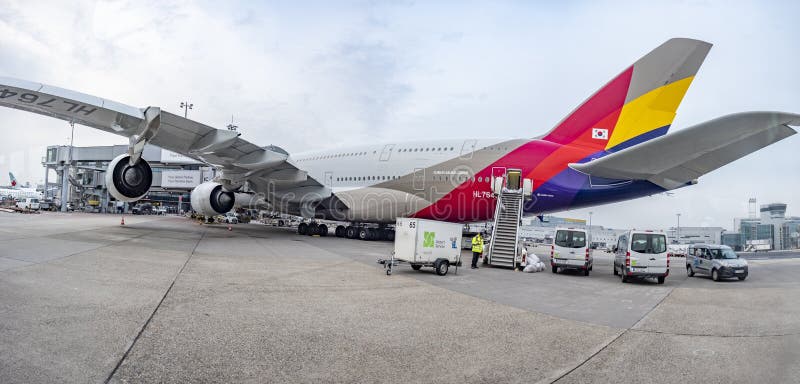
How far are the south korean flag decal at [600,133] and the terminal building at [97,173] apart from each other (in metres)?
41.5

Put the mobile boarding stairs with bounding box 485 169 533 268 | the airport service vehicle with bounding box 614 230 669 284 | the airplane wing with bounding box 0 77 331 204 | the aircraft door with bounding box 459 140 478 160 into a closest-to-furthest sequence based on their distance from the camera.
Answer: the airport service vehicle with bounding box 614 230 669 284, the airplane wing with bounding box 0 77 331 204, the mobile boarding stairs with bounding box 485 169 533 268, the aircraft door with bounding box 459 140 478 160

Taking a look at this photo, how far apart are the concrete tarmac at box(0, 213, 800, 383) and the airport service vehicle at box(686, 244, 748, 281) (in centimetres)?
371

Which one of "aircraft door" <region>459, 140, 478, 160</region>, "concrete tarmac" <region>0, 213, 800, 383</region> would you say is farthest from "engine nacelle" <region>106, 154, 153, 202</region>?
"aircraft door" <region>459, 140, 478, 160</region>

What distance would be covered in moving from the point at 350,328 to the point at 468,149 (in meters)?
14.8

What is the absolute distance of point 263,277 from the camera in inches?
371

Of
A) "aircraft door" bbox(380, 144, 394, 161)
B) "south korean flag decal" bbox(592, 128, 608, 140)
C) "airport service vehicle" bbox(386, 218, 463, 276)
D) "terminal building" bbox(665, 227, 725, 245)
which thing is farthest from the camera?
"terminal building" bbox(665, 227, 725, 245)

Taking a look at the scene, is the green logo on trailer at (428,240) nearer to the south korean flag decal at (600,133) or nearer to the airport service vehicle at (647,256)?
the airport service vehicle at (647,256)

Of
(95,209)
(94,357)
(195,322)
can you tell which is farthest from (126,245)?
(95,209)

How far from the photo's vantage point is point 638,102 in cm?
1619

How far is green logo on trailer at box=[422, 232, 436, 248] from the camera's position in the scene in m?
12.1

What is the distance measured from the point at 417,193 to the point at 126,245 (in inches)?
450

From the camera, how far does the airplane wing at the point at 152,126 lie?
49.6ft

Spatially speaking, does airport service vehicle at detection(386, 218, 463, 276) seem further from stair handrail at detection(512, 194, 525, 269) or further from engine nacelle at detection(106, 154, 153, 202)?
engine nacelle at detection(106, 154, 153, 202)

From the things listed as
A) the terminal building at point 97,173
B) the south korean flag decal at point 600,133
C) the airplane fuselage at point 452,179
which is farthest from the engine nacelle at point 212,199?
the terminal building at point 97,173
